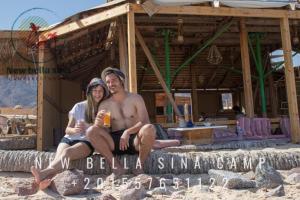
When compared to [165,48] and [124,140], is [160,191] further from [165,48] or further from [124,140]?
[165,48]

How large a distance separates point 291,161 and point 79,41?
226 inches

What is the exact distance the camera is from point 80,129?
3.94m

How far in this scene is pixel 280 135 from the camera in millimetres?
7949

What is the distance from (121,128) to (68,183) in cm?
99

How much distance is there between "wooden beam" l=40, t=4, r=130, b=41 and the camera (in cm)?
641

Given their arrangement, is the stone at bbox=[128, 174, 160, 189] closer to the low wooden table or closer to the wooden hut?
the wooden hut

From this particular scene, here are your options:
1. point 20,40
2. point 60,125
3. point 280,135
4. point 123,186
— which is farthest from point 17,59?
point 280,135

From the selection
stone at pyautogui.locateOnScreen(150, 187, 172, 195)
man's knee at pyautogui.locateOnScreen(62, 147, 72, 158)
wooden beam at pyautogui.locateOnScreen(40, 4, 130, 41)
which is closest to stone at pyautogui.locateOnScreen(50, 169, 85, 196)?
man's knee at pyautogui.locateOnScreen(62, 147, 72, 158)

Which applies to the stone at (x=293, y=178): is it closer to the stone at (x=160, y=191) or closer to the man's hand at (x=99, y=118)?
the stone at (x=160, y=191)

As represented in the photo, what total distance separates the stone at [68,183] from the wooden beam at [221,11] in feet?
12.3

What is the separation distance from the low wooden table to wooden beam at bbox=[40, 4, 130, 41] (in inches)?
94.4

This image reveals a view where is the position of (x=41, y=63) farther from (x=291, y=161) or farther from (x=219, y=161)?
(x=291, y=161)

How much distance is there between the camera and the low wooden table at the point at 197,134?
6773mm

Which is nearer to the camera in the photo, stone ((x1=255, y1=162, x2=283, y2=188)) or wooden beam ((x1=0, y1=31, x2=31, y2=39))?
stone ((x1=255, y1=162, x2=283, y2=188))
